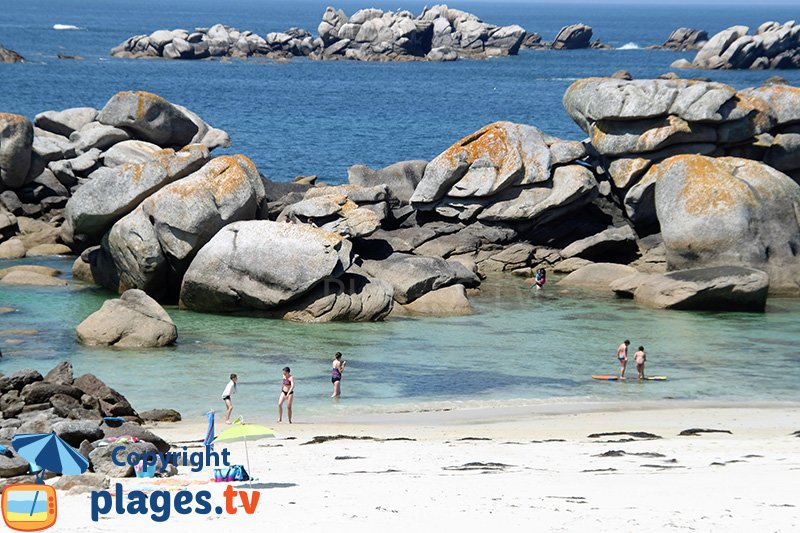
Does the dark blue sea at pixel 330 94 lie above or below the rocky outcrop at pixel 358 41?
below

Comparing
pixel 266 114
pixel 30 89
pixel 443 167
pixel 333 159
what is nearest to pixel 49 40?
pixel 30 89

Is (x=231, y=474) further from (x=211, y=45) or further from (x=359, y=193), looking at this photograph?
(x=211, y=45)

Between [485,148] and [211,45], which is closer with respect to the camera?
[485,148]

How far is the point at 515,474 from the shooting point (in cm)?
1992

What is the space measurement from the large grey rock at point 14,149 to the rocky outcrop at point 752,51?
101950 millimetres

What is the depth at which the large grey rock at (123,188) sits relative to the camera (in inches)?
1540

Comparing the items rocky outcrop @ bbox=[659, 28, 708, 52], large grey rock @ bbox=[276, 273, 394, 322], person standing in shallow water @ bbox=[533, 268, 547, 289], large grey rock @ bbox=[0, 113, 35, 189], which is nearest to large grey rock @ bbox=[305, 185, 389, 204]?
person standing in shallow water @ bbox=[533, 268, 547, 289]

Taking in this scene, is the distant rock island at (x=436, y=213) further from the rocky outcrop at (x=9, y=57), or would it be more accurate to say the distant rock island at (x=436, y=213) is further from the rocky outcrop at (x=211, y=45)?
the rocky outcrop at (x=211, y=45)

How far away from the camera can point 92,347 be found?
3250cm

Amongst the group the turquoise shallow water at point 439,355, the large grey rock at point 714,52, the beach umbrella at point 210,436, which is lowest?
the turquoise shallow water at point 439,355

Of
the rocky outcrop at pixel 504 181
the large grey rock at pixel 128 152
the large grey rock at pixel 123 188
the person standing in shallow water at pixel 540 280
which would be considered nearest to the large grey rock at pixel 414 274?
the person standing in shallow water at pixel 540 280

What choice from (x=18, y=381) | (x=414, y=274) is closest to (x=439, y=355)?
(x=414, y=274)

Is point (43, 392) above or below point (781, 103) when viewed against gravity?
below

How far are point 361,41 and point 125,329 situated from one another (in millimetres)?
124567
